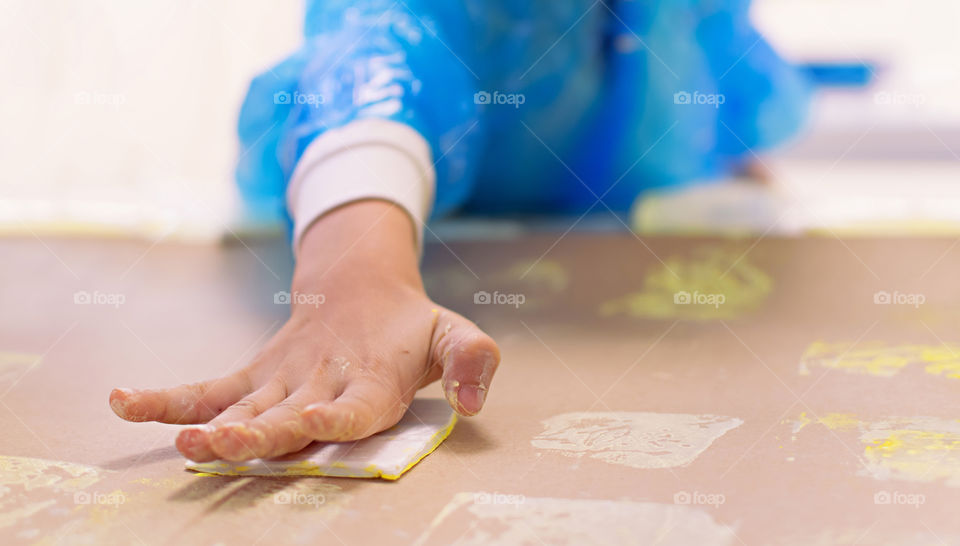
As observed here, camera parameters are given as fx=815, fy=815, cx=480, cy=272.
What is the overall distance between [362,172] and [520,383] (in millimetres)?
251

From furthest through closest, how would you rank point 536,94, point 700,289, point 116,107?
point 116,107 → point 536,94 → point 700,289

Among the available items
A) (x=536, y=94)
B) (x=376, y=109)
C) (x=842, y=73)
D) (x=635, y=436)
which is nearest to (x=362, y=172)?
(x=376, y=109)

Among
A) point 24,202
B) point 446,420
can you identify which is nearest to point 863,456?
point 446,420

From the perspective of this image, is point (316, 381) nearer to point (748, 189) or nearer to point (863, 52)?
point (748, 189)

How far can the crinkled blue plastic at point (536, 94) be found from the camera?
897 millimetres

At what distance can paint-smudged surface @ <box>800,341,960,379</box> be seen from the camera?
28.9 inches

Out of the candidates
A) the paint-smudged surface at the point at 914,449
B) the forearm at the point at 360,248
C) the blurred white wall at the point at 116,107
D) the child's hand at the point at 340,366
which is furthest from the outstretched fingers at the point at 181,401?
the blurred white wall at the point at 116,107

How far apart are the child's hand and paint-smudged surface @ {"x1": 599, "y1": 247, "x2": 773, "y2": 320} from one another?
0.36 m

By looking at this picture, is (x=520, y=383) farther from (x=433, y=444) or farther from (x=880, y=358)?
(x=880, y=358)

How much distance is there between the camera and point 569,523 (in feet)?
1.52

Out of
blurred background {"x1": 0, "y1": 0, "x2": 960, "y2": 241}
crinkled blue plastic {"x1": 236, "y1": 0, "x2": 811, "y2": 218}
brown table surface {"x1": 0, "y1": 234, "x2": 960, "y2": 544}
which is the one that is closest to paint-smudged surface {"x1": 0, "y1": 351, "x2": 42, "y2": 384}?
brown table surface {"x1": 0, "y1": 234, "x2": 960, "y2": 544}

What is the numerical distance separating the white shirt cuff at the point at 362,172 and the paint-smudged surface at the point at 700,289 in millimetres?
292

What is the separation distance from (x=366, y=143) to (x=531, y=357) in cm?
27

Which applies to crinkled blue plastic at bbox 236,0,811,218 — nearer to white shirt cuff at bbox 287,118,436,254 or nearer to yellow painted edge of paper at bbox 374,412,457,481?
white shirt cuff at bbox 287,118,436,254
